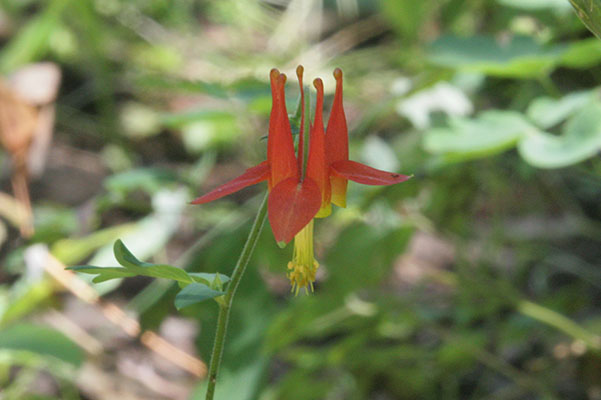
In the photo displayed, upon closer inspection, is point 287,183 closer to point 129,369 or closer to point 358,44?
point 129,369

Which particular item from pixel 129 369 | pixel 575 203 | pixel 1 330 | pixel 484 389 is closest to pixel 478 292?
pixel 484 389

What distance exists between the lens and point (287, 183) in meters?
0.57

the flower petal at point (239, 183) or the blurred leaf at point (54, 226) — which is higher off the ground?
the flower petal at point (239, 183)

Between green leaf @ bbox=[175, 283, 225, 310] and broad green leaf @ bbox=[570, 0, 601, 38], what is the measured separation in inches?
15.8

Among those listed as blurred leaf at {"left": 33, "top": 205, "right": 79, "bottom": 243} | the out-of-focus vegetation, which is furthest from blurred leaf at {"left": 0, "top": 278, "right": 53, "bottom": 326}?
blurred leaf at {"left": 33, "top": 205, "right": 79, "bottom": 243}

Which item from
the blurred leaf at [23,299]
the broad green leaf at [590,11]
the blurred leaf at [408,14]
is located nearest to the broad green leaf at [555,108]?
the broad green leaf at [590,11]

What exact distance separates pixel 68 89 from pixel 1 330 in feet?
4.51

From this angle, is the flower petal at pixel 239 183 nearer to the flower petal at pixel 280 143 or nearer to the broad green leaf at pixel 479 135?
the flower petal at pixel 280 143

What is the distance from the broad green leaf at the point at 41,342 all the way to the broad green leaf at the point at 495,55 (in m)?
0.79

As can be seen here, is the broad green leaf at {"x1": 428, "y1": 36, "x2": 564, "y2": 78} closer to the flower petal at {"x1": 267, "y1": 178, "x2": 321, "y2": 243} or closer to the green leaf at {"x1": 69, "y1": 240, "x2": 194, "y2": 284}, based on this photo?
the flower petal at {"x1": 267, "y1": 178, "x2": 321, "y2": 243}

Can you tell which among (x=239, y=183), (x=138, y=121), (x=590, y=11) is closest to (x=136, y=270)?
(x=239, y=183)

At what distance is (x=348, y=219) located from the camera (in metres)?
1.77

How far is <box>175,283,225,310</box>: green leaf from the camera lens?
1.75 ft

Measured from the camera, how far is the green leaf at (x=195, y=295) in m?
0.53
